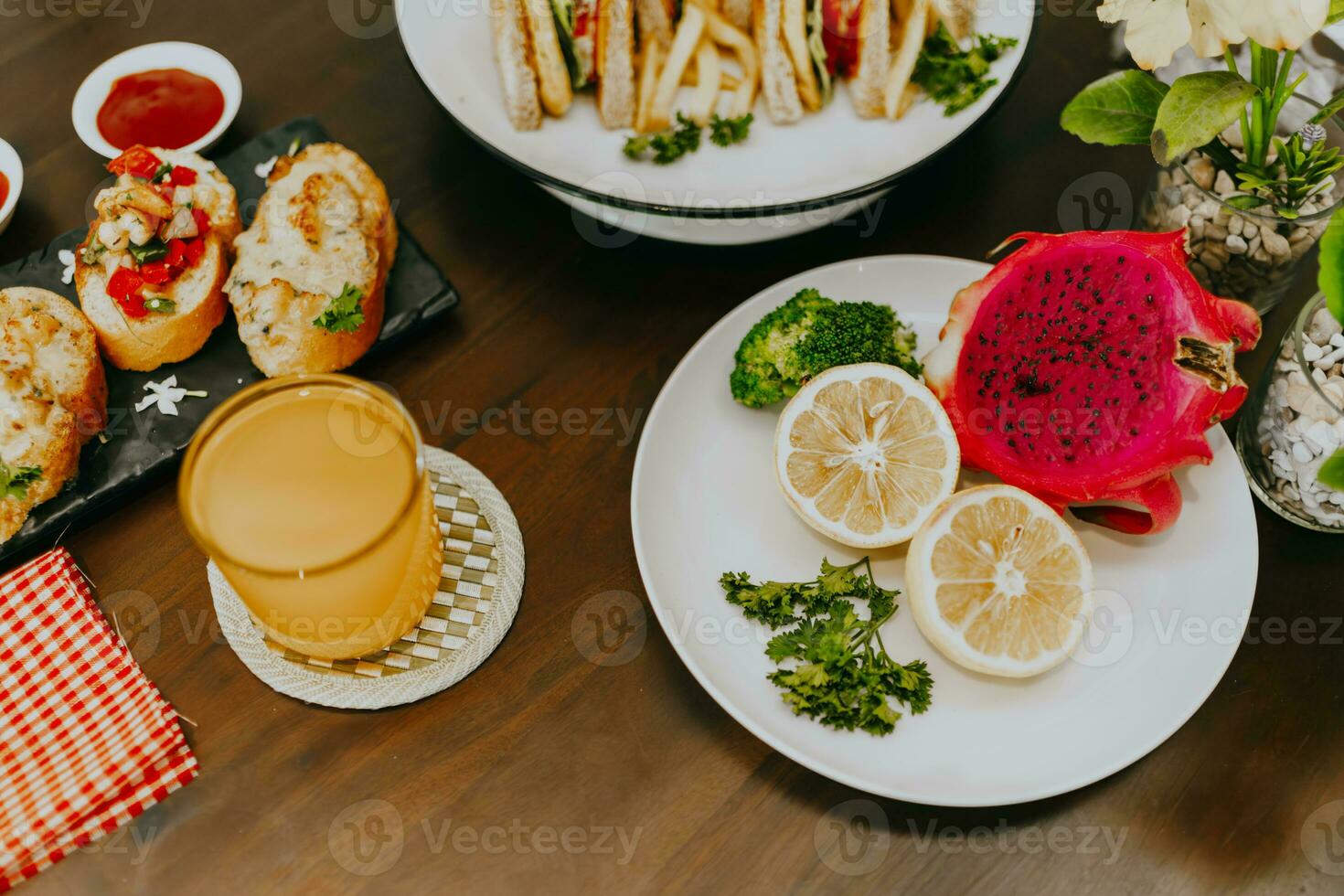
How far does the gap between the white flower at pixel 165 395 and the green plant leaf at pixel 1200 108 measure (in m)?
1.53

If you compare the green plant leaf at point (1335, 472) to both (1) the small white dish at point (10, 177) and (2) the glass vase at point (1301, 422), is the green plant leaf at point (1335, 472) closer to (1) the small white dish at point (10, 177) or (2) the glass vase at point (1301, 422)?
(2) the glass vase at point (1301, 422)

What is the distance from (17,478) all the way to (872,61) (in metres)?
1.53

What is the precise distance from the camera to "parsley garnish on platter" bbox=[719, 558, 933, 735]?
145 centimetres

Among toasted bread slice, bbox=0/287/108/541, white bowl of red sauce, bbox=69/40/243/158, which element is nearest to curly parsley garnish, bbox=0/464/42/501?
toasted bread slice, bbox=0/287/108/541

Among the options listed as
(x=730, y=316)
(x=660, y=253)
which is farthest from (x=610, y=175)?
(x=730, y=316)

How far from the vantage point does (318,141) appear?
2012mm

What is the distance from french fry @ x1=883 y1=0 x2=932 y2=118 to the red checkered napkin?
1.53 metres

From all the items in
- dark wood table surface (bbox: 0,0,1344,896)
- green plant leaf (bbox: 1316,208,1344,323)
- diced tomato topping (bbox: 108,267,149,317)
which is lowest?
dark wood table surface (bbox: 0,0,1344,896)

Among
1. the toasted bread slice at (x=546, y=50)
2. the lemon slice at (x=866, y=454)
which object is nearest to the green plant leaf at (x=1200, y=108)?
the lemon slice at (x=866, y=454)

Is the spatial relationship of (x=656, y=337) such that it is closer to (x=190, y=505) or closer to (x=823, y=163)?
(x=823, y=163)

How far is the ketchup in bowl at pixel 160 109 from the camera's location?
2.02 meters

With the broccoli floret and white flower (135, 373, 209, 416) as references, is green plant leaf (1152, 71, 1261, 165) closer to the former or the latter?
the broccoli floret

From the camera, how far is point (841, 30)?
Result: 189 centimetres

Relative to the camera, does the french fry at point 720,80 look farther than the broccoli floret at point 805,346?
Yes
